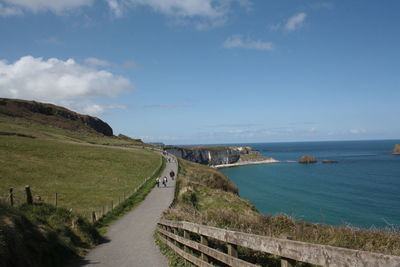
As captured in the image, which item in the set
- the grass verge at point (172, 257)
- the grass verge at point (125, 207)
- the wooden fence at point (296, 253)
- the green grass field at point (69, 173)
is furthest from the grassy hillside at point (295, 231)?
the green grass field at point (69, 173)

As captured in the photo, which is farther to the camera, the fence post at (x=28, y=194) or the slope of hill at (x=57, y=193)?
the fence post at (x=28, y=194)

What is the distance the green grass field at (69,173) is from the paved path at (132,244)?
4045 mm

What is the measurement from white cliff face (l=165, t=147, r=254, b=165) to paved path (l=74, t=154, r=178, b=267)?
349 feet

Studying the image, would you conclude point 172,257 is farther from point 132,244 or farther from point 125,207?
point 125,207

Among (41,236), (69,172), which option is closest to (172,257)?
(41,236)

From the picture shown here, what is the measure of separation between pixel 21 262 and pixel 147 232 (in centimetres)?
892

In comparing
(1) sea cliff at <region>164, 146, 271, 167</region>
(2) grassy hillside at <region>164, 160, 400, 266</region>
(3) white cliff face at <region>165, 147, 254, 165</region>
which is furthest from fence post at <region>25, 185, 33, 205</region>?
(1) sea cliff at <region>164, 146, 271, 167</region>

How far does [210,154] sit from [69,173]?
117m

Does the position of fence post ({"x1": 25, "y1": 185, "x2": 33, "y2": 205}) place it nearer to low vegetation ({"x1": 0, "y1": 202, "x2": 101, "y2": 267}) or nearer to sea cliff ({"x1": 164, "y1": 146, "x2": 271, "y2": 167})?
low vegetation ({"x1": 0, "y1": 202, "x2": 101, "y2": 267})

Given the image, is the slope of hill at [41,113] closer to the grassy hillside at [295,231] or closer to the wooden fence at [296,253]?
the grassy hillside at [295,231]

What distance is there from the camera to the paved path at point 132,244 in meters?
10.3

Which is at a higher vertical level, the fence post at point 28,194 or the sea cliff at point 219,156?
the fence post at point 28,194

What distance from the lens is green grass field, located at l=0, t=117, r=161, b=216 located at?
27.4m

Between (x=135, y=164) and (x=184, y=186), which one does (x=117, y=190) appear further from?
(x=135, y=164)
